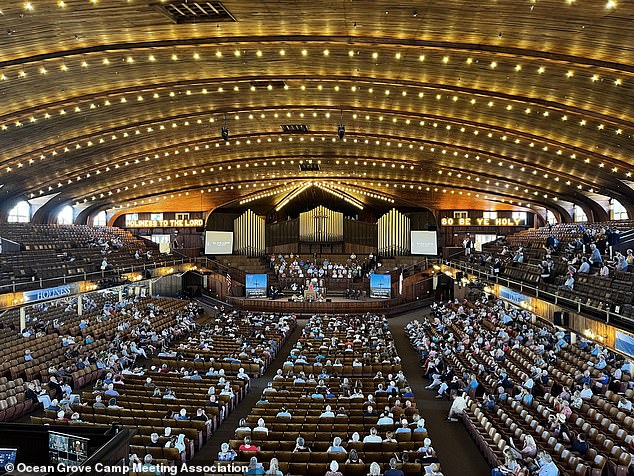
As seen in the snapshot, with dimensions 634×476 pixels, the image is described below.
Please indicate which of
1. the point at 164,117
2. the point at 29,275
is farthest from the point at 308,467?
the point at 164,117

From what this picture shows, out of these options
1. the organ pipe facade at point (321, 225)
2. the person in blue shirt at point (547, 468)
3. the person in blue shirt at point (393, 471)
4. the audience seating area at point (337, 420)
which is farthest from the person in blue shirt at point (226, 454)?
the organ pipe facade at point (321, 225)

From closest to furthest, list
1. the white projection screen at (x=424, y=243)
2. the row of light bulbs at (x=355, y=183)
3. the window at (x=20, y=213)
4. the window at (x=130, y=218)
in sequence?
the window at (x=20, y=213) < the row of light bulbs at (x=355, y=183) < the white projection screen at (x=424, y=243) < the window at (x=130, y=218)

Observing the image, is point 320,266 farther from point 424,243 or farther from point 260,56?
point 260,56

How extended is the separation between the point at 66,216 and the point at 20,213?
5788mm

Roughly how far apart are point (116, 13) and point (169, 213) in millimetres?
31086

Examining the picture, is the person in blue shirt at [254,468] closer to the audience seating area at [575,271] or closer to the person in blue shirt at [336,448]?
the person in blue shirt at [336,448]

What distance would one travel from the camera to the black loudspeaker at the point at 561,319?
15.2m

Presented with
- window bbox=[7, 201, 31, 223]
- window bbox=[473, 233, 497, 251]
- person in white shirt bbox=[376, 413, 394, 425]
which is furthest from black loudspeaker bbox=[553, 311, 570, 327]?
window bbox=[7, 201, 31, 223]

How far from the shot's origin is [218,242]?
144ft

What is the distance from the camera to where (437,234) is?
42781 mm

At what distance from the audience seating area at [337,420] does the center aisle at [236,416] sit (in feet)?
2.94

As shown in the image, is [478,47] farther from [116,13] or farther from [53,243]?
[53,243]

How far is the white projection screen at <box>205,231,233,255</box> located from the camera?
43.7 m

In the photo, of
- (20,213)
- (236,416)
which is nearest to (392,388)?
(236,416)
